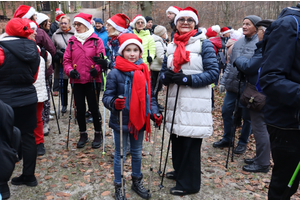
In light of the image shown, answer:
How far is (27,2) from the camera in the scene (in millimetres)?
24781

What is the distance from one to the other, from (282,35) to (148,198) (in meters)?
2.65

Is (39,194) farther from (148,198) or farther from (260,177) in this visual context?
(260,177)

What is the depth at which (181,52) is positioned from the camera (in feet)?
10.5

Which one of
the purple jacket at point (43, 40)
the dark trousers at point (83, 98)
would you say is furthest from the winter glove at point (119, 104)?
the purple jacket at point (43, 40)

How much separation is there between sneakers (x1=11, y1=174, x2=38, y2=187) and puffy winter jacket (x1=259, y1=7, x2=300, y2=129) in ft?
11.3

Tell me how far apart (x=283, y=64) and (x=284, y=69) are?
44 millimetres

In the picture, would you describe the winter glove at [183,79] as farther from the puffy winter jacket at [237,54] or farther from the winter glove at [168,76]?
the puffy winter jacket at [237,54]

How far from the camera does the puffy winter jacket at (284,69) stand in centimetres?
207

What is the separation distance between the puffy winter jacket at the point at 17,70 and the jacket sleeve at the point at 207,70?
2.25m

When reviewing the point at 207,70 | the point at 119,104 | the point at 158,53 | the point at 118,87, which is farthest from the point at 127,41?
the point at 158,53

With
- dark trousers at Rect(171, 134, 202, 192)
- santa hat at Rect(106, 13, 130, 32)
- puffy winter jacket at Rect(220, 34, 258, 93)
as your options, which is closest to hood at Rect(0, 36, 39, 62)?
santa hat at Rect(106, 13, 130, 32)

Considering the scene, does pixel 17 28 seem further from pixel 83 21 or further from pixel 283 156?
pixel 283 156

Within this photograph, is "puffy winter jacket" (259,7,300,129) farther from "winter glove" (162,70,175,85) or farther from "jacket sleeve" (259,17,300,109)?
"winter glove" (162,70,175,85)

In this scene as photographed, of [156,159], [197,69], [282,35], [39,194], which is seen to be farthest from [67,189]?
[282,35]
